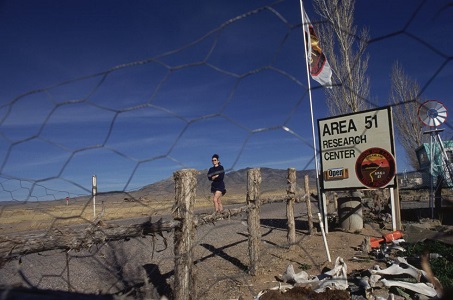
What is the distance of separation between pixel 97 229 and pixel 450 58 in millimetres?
2819

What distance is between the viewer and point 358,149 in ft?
19.5

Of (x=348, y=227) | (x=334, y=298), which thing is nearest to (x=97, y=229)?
(x=334, y=298)

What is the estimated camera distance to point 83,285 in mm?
5035

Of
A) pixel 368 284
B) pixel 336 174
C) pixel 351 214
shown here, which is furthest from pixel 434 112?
pixel 351 214

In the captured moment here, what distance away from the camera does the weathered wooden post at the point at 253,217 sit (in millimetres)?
5523

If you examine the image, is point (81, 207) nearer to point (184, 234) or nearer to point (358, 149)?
point (184, 234)

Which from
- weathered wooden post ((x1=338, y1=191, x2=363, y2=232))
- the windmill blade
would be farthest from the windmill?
weathered wooden post ((x1=338, y1=191, x2=363, y2=232))

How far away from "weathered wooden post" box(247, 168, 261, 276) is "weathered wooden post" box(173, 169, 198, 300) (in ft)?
6.54

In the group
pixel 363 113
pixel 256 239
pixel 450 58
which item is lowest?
pixel 256 239

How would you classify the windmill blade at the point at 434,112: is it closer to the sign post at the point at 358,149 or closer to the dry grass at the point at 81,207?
the sign post at the point at 358,149

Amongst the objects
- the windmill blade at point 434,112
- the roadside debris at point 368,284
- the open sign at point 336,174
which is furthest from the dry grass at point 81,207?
the windmill blade at point 434,112

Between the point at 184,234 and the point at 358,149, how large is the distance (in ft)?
11.9

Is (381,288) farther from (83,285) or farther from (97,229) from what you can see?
(83,285)

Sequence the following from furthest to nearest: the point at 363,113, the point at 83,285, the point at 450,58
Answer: the point at 363,113, the point at 83,285, the point at 450,58
